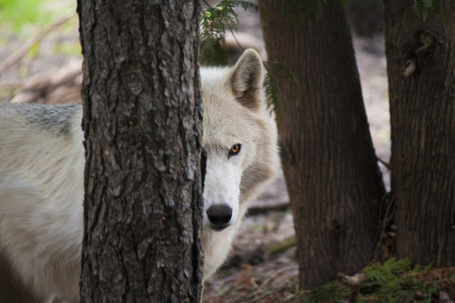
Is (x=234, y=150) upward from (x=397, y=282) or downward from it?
upward

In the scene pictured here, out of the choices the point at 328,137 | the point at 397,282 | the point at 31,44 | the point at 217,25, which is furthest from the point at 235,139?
the point at 31,44

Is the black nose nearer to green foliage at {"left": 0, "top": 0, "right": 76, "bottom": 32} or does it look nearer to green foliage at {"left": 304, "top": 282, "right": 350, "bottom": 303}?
green foliage at {"left": 304, "top": 282, "right": 350, "bottom": 303}

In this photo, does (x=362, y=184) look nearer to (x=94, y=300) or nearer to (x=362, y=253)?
(x=362, y=253)

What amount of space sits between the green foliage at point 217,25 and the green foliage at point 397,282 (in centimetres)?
196

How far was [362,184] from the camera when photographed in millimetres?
4484

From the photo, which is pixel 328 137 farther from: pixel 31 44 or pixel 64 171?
pixel 31 44

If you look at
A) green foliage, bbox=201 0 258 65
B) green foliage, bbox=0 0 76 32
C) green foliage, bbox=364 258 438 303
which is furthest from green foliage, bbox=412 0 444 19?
green foliage, bbox=0 0 76 32

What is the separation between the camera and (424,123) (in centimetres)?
383

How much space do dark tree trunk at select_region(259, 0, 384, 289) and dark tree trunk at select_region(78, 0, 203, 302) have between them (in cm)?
211

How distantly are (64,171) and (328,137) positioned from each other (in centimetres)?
210

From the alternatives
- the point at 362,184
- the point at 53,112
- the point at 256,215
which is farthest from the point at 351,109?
the point at 256,215

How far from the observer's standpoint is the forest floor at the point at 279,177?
5503mm

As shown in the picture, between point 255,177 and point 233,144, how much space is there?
0.55 meters

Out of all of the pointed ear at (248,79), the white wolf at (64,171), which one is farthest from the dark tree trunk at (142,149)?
the pointed ear at (248,79)
